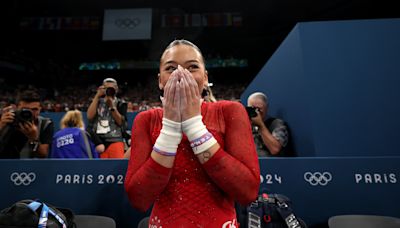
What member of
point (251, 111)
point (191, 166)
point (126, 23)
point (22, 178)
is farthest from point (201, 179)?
point (126, 23)

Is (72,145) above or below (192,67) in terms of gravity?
below

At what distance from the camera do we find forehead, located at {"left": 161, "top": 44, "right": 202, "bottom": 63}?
0.85 metres

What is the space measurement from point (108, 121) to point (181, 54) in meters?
2.19

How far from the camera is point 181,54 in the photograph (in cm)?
85

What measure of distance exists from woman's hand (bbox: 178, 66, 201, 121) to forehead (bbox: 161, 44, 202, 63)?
0.12 metres

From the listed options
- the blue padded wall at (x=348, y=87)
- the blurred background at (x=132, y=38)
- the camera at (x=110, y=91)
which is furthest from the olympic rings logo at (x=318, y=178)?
the blurred background at (x=132, y=38)

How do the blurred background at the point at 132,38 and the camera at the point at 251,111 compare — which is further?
the blurred background at the point at 132,38

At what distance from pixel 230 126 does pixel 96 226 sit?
113 centimetres

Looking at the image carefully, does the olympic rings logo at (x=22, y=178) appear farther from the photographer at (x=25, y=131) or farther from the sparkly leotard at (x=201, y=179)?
the sparkly leotard at (x=201, y=179)

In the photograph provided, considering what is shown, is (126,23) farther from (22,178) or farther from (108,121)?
(22,178)

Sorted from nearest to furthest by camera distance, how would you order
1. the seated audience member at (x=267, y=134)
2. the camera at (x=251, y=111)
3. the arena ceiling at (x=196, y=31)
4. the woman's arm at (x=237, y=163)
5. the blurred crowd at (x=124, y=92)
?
the woman's arm at (x=237, y=163) < the camera at (x=251, y=111) < the seated audience member at (x=267, y=134) < the arena ceiling at (x=196, y=31) < the blurred crowd at (x=124, y=92)

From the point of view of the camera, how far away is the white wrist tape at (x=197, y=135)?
2.39 ft

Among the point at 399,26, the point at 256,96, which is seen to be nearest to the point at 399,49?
the point at 399,26

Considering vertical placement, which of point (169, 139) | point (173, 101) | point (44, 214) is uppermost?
point (173, 101)
